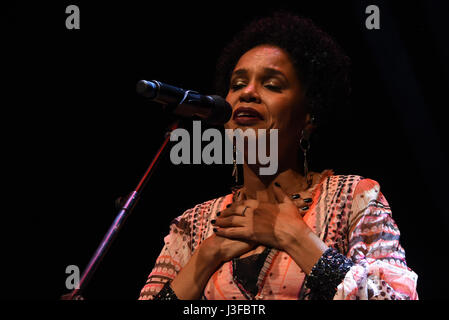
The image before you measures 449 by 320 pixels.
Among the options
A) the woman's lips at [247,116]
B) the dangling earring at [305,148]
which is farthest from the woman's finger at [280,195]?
the woman's lips at [247,116]

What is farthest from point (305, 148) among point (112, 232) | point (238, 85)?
point (112, 232)

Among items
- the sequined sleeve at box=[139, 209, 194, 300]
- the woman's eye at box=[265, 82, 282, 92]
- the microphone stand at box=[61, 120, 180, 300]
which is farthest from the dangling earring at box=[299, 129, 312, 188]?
the microphone stand at box=[61, 120, 180, 300]

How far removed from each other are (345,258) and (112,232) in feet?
Answer: 2.43

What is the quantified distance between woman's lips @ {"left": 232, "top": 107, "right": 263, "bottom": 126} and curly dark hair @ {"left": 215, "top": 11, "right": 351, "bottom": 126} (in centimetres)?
28

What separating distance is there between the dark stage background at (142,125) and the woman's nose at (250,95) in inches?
18.1

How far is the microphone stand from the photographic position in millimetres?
1197

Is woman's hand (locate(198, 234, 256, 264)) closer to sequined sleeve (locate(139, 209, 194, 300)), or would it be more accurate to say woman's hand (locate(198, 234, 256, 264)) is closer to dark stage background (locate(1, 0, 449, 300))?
sequined sleeve (locate(139, 209, 194, 300))

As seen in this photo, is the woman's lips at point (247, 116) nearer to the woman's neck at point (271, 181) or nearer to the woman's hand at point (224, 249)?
the woman's neck at point (271, 181)

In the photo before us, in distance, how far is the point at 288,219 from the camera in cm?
170

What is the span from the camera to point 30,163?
248 cm

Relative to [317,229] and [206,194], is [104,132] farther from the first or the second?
[317,229]

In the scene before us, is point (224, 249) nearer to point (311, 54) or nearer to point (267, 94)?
point (267, 94)

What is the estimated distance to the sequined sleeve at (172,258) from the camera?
6.14 feet

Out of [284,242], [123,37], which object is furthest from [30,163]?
[284,242]
